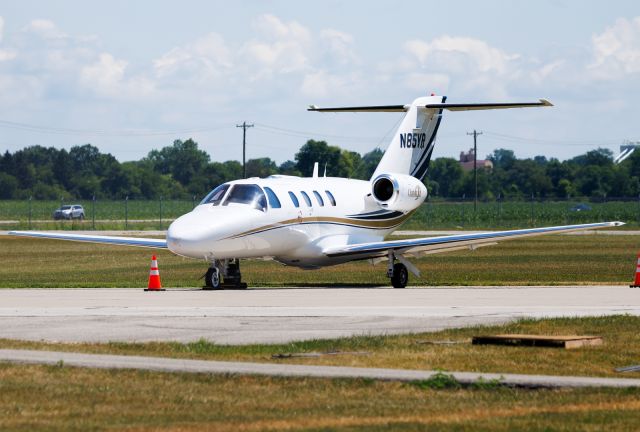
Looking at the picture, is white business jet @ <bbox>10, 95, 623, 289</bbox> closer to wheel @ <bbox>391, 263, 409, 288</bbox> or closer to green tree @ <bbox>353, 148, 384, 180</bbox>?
wheel @ <bbox>391, 263, 409, 288</bbox>

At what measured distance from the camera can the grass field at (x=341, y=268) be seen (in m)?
36.4

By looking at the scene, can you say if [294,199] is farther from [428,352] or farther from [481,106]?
[428,352]

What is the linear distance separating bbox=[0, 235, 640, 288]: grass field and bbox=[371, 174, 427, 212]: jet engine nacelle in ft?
6.75

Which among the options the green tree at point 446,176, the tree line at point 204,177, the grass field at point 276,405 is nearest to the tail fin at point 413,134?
the grass field at point 276,405

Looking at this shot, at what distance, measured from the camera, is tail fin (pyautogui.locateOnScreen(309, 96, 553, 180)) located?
3766 centimetres

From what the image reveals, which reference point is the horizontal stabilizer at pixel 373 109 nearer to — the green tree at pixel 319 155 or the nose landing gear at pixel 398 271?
the nose landing gear at pixel 398 271

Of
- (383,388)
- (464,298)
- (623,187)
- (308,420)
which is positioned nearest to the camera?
(308,420)

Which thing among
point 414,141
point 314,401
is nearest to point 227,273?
point 414,141

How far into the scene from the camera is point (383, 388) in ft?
46.9

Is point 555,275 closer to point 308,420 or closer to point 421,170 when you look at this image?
point 421,170

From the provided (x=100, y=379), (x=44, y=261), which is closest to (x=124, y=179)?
(x=44, y=261)

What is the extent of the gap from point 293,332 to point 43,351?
431 centimetres

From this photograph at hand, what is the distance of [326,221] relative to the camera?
3462cm

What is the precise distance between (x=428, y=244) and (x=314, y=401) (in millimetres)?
19720
